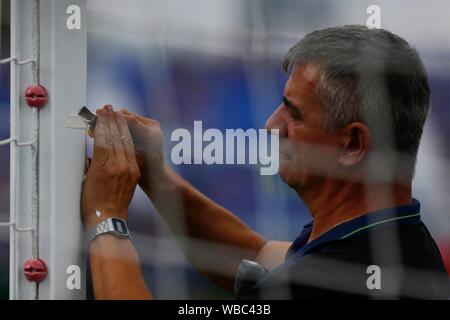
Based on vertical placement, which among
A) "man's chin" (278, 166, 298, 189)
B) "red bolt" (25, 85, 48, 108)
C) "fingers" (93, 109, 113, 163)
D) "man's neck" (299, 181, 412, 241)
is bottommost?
"man's neck" (299, 181, 412, 241)

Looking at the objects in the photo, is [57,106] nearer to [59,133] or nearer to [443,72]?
[59,133]

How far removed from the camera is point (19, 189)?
1.87m

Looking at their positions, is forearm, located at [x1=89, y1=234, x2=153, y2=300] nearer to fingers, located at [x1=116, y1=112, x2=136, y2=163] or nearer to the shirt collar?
fingers, located at [x1=116, y1=112, x2=136, y2=163]

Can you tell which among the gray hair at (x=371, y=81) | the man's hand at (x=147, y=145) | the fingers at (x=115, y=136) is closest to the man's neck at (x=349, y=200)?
the gray hair at (x=371, y=81)

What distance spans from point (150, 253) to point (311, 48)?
2.34 feet

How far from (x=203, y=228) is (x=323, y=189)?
351 millimetres

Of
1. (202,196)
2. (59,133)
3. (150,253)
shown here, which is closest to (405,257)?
(202,196)

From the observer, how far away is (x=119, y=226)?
1834 millimetres

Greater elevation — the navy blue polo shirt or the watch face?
the watch face

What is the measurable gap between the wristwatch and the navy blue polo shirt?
1.24 ft

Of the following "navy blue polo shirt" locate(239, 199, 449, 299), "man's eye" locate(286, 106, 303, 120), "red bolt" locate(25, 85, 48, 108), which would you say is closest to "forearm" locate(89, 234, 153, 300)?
"navy blue polo shirt" locate(239, 199, 449, 299)

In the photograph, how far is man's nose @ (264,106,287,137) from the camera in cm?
183

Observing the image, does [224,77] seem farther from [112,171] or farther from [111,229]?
[111,229]

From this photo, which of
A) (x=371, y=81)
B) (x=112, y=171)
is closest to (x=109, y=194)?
(x=112, y=171)
